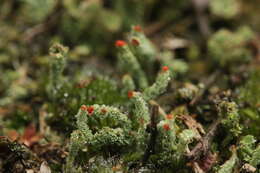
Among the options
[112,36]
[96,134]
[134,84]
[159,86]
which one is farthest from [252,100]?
[112,36]

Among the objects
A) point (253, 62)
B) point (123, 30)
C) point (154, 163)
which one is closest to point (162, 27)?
point (123, 30)

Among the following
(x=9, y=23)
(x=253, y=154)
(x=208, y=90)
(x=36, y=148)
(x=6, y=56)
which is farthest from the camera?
(x=9, y=23)

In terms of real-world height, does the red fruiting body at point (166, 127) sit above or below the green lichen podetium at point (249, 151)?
A: above

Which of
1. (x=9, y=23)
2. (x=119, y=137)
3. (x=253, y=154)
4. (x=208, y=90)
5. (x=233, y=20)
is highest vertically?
(x=9, y=23)

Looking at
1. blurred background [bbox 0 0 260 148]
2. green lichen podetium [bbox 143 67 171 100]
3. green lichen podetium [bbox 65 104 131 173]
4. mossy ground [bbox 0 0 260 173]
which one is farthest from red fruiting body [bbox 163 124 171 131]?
blurred background [bbox 0 0 260 148]

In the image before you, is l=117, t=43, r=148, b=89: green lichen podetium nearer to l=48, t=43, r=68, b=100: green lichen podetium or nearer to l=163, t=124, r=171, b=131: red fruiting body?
l=48, t=43, r=68, b=100: green lichen podetium

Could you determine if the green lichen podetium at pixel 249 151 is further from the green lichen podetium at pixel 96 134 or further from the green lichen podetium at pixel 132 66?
the green lichen podetium at pixel 132 66

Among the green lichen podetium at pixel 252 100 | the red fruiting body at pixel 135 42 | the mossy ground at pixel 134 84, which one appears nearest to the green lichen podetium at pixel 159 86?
the mossy ground at pixel 134 84

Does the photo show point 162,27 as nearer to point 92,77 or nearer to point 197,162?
point 92,77

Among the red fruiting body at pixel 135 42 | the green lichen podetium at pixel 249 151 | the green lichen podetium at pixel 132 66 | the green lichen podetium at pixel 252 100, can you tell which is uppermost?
the red fruiting body at pixel 135 42

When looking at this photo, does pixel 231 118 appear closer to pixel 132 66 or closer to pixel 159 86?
pixel 159 86

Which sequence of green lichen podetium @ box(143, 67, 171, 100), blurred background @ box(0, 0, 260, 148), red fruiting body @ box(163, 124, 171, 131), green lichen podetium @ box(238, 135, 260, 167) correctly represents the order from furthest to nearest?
blurred background @ box(0, 0, 260, 148)
green lichen podetium @ box(143, 67, 171, 100)
green lichen podetium @ box(238, 135, 260, 167)
red fruiting body @ box(163, 124, 171, 131)
